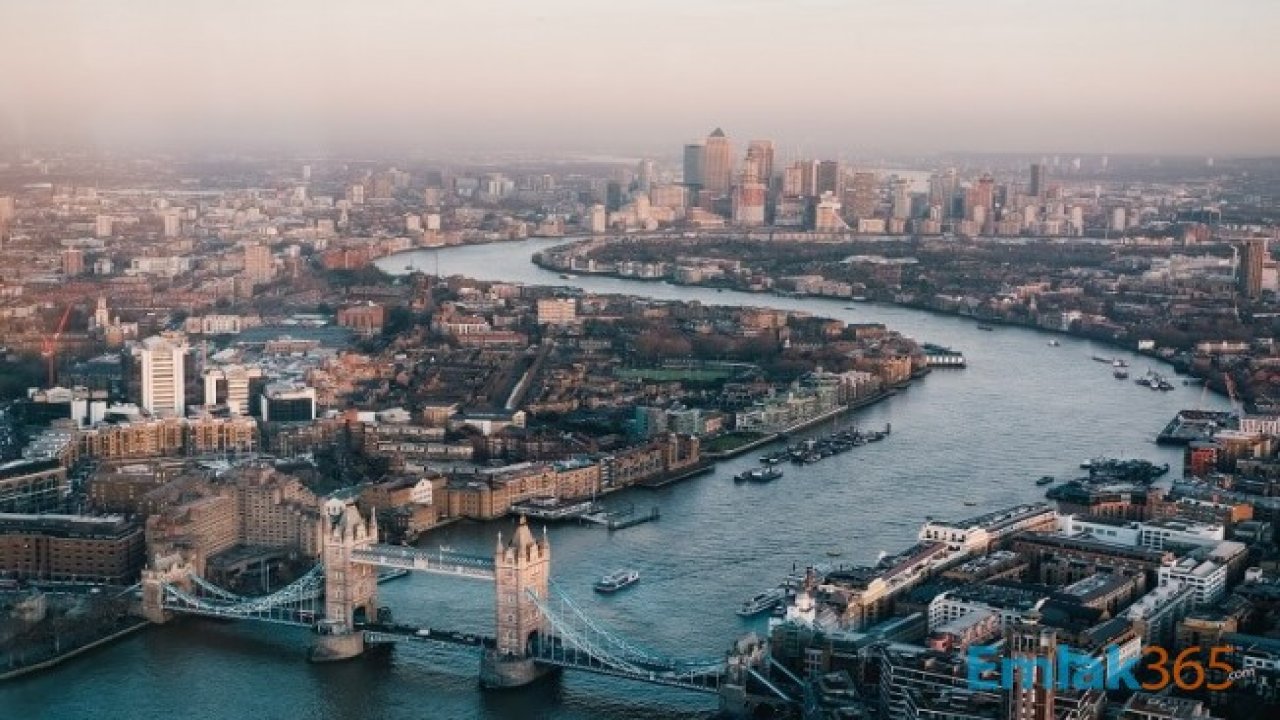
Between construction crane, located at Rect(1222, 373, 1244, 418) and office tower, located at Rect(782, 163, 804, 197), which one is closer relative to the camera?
construction crane, located at Rect(1222, 373, 1244, 418)

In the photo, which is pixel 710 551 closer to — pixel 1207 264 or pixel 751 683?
pixel 751 683

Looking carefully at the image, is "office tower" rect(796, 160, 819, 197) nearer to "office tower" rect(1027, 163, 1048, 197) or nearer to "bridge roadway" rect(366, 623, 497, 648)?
"office tower" rect(1027, 163, 1048, 197)

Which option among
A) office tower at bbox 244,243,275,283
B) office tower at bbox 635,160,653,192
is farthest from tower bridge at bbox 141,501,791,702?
office tower at bbox 635,160,653,192

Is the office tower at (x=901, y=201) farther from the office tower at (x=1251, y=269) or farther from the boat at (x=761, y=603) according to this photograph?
the boat at (x=761, y=603)

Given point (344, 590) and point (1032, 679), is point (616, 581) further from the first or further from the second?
point (1032, 679)

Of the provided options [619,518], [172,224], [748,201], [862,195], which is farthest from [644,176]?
[619,518]
